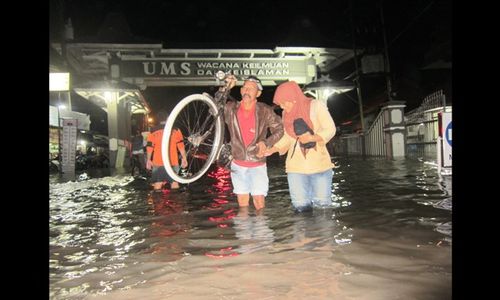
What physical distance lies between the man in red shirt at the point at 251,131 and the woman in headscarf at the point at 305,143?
167mm

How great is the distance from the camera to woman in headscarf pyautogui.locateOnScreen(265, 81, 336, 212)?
480 cm

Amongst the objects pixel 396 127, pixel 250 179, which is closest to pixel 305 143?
pixel 250 179

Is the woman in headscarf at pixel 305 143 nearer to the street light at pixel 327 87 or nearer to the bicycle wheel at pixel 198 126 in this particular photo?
the bicycle wheel at pixel 198 126

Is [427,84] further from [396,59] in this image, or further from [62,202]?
[62,202]

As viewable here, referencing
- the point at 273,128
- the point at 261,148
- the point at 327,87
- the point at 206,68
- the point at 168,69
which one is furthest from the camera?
the point at 206,68

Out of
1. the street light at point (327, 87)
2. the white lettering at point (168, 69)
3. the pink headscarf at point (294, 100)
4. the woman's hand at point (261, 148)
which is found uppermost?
the white lettering at point (168, 69)

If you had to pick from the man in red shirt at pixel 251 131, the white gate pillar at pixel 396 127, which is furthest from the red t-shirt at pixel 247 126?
the white gate pillar at pixel 396 127

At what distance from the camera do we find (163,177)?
852 centimetres

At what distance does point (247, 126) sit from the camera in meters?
5.23

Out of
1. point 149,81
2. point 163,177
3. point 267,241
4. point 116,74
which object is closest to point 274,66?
point 149,81

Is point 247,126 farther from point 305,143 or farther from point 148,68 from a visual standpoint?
point 148,68

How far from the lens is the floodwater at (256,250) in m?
2.71

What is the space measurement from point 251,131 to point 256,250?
6.46ft
